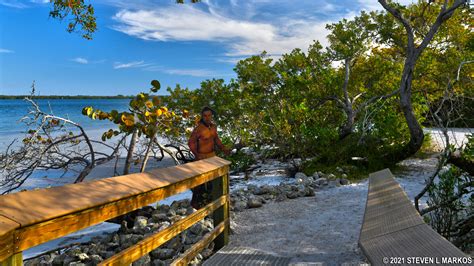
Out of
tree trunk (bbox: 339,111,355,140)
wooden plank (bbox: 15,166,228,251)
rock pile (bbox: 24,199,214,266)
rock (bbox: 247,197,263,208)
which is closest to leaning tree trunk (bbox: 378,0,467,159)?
tree trunk (bbox: 339,111,355,140)

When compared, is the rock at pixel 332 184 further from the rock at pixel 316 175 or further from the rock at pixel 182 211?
the rock at pixel 182 211

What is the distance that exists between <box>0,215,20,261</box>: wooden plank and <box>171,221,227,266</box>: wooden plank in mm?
1725

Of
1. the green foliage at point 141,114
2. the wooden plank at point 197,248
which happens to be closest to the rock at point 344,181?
the green foliage at point 141,114

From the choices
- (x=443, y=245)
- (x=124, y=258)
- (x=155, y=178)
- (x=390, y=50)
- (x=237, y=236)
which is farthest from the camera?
(x=390, y=50)

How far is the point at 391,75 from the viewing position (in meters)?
12.5

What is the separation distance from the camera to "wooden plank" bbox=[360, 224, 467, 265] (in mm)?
2043

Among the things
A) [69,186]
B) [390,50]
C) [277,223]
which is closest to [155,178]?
[69,186]

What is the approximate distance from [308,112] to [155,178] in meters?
8.92

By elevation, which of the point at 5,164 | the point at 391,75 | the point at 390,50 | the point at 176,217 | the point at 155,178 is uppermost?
the point at 390,50

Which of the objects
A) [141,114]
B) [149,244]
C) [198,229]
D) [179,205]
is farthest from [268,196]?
[149,244]

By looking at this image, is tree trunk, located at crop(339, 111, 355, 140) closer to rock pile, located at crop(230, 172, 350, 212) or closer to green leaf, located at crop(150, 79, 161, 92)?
rock pile, located at crop(230, 172, 350, 212)

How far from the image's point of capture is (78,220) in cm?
212

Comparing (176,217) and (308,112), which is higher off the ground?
(308,112)

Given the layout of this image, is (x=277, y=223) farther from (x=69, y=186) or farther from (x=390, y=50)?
(x=390, y=50)
